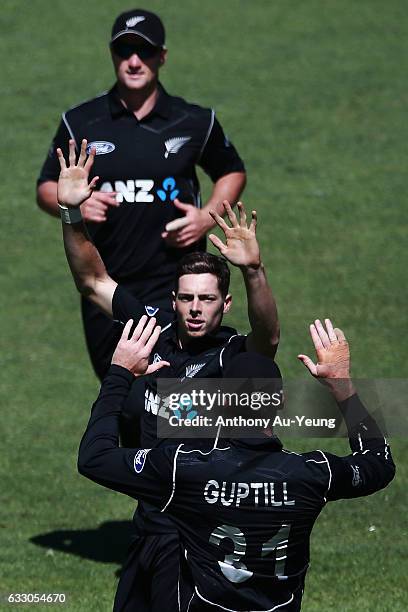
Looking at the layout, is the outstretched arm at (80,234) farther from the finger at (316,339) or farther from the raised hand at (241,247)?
the finger at (316,339)

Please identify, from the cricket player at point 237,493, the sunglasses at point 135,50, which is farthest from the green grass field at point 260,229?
the sunglasses at point 135,50

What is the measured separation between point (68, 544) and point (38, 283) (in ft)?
18.3

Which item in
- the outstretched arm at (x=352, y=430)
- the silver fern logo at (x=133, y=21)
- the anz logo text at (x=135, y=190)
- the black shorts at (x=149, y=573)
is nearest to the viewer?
the outstretched arm at (x=352, y=430)

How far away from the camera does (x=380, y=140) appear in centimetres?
1722

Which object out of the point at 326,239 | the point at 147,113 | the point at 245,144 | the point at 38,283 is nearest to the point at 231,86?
the point at 245,144

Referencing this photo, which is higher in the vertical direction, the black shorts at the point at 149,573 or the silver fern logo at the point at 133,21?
the silver fern logo at the point at 133,21

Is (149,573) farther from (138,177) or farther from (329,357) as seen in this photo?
(138,177)

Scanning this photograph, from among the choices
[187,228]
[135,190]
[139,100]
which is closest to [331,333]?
[187,228]

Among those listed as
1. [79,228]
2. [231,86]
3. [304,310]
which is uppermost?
[79,228]

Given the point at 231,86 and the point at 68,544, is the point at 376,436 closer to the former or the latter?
the point at 68,544

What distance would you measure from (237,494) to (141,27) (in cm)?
409

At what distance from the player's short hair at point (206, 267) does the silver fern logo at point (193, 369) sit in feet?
1.21

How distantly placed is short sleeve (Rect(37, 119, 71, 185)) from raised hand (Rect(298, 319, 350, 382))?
128 inches

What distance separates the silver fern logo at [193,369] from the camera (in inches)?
257
